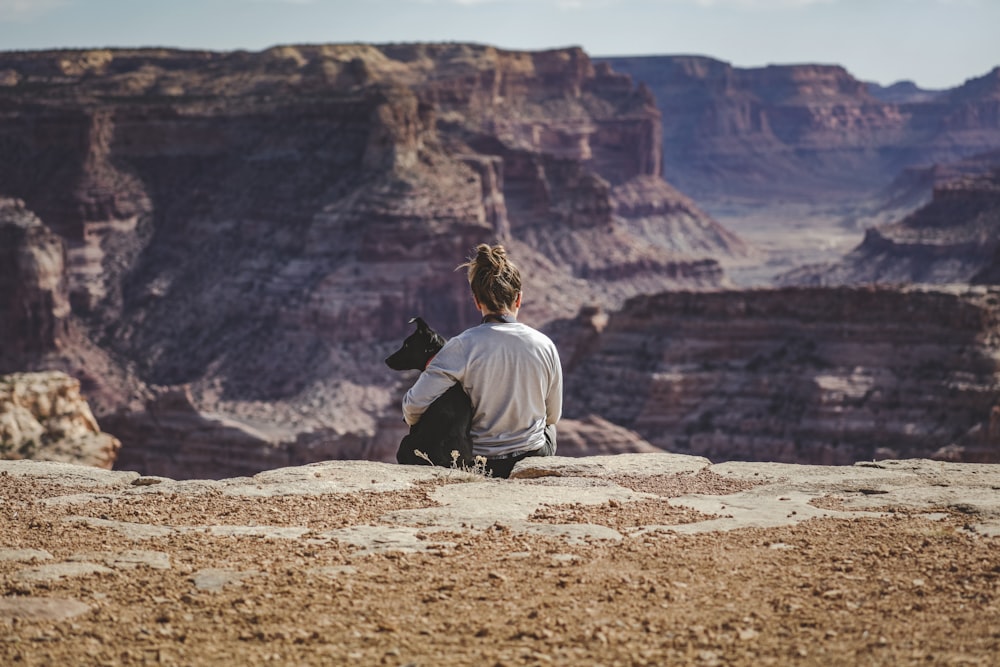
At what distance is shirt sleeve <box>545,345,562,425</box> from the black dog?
0.78m

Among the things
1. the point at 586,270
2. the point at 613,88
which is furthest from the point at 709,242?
the point at 586,270

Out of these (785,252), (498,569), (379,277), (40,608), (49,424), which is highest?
(498,569)

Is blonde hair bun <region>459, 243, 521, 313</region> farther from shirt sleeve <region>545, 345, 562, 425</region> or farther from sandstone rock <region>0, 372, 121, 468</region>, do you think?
sandstone rock <region>0, 372, 121, 468</region>

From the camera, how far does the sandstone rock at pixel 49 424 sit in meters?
38.7

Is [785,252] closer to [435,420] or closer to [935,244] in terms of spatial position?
[935,244]

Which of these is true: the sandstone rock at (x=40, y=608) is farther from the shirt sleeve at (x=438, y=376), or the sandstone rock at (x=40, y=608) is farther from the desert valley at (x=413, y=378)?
the shirt sleeve at (x=438, y=376)

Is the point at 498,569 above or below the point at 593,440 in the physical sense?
above

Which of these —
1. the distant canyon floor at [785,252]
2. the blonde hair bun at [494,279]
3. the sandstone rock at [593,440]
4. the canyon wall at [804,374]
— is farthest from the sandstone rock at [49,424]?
the distant canyon floor at [785,252]

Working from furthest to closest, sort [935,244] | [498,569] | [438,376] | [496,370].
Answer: [935,244] → [496,370] → [438,376] → [498,569]

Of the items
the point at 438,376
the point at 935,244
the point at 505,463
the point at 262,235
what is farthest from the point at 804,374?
the point at 935,244

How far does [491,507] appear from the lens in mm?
11430

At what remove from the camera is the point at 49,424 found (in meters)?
40.7

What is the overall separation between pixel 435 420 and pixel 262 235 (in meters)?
82.8

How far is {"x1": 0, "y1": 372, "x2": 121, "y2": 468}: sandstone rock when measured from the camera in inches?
1522
